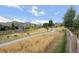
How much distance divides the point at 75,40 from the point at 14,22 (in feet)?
1.85

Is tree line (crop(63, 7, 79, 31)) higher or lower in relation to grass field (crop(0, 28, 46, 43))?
higher

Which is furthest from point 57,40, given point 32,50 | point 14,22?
point 14,22

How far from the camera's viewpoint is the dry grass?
2.19 metres

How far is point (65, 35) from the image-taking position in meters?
2.24

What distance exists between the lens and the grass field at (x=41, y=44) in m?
2.19

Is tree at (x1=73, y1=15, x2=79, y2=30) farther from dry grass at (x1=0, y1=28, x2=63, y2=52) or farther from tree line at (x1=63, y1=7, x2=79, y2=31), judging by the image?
dry grass at (x1=0, y1=28, x2=63, y2=52)

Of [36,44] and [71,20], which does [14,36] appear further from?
[71,20]

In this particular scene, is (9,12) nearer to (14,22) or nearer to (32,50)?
(14,22)

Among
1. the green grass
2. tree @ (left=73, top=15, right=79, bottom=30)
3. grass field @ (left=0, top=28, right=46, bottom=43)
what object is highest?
tree @ (left=73, top=15, right=79, bottom=30)

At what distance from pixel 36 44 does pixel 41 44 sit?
0.15 ft

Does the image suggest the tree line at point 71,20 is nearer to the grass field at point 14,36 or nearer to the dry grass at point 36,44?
the dry grass at point 36,44

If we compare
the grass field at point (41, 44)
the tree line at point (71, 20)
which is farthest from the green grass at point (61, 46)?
the tree line at point (71, 20)

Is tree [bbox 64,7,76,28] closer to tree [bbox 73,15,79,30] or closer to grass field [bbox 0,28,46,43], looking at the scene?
tree [bbox 73,15,79,30]

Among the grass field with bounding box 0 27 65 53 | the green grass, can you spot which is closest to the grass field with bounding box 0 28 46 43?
the grass field with bounding box 0 27 65 53
